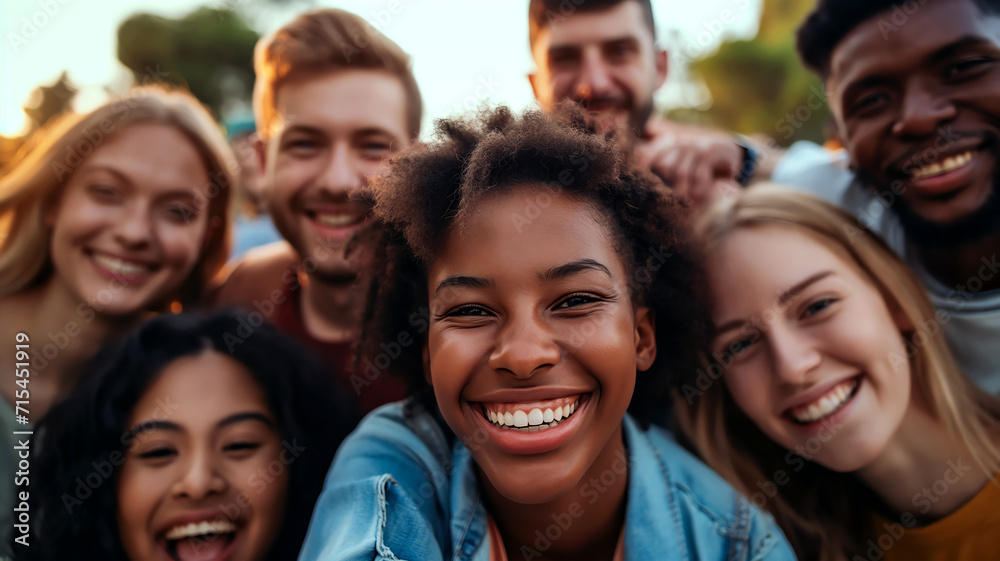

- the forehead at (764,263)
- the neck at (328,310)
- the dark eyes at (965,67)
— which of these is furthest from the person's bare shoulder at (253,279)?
the dark eyes at (965,67)

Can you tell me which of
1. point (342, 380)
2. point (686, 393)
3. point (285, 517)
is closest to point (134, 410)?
point (285, 517)

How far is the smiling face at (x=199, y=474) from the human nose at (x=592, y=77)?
218 centimetres

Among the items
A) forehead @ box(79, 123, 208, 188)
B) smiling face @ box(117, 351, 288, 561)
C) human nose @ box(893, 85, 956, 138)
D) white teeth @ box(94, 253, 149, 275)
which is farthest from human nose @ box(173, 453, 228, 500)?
human nose @ box(893, 85, 956, 138)

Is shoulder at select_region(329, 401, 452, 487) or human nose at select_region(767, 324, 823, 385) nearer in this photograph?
shoulder at select_region(329, 401, 452, 487)

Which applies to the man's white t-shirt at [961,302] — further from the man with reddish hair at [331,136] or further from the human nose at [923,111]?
the man with reddish hair at [331,136]

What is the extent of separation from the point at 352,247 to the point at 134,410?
3.39ft

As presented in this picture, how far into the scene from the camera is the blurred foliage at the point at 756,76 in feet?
52.6

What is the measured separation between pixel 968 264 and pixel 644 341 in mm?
1786

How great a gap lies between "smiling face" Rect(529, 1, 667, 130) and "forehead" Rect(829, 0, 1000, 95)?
1.08 m

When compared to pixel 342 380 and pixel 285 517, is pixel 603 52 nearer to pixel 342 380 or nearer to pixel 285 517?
pixel 342 380

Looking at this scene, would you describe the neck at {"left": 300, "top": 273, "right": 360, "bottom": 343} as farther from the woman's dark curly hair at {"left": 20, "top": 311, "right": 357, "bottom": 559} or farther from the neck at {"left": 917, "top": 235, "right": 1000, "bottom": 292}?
the neck at {"left": 917, "top": 235, "right": 1000, "bottom": 292}

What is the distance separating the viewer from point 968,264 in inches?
123

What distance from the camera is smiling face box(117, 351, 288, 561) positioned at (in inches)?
98.9

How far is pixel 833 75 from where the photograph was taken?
10.3 ft
